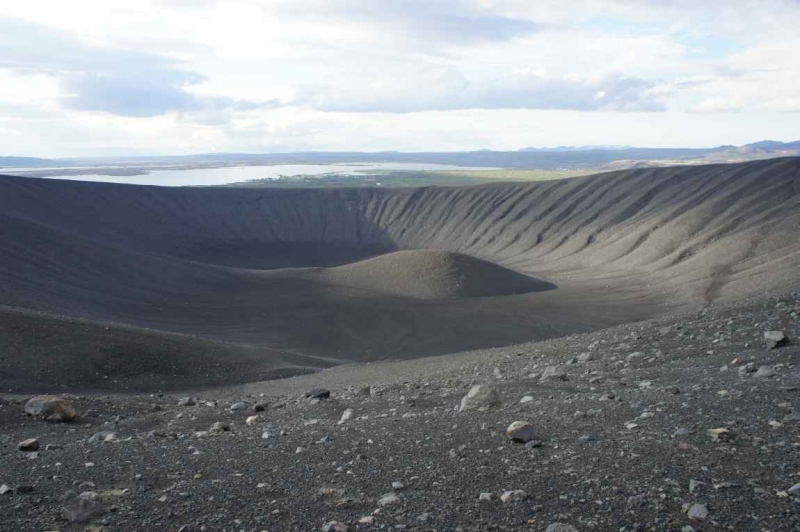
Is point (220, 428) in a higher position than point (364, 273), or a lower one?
higher

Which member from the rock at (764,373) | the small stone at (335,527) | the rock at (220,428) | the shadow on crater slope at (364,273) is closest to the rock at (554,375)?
the rock at (764,373)

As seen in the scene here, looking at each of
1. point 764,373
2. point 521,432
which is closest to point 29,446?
point 521,432

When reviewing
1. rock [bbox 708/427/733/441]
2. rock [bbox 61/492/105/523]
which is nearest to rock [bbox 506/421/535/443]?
rock [bbox 708/427/733/441]

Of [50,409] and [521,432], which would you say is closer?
[521,432]

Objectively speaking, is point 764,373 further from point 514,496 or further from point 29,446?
point 29,446

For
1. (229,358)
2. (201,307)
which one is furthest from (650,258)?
(229,358)

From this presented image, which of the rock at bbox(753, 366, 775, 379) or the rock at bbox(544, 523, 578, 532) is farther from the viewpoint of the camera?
the rock at bbox(753, 366, 775, 379)

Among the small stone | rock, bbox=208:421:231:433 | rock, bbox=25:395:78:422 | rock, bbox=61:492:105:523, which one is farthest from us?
rock, bbox=25:395:78:422

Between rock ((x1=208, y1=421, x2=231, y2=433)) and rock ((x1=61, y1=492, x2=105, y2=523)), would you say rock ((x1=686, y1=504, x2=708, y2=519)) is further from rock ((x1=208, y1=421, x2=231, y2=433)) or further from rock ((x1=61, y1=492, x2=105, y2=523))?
rock ((x1=208, y1=421, x2=231, y2=433))
